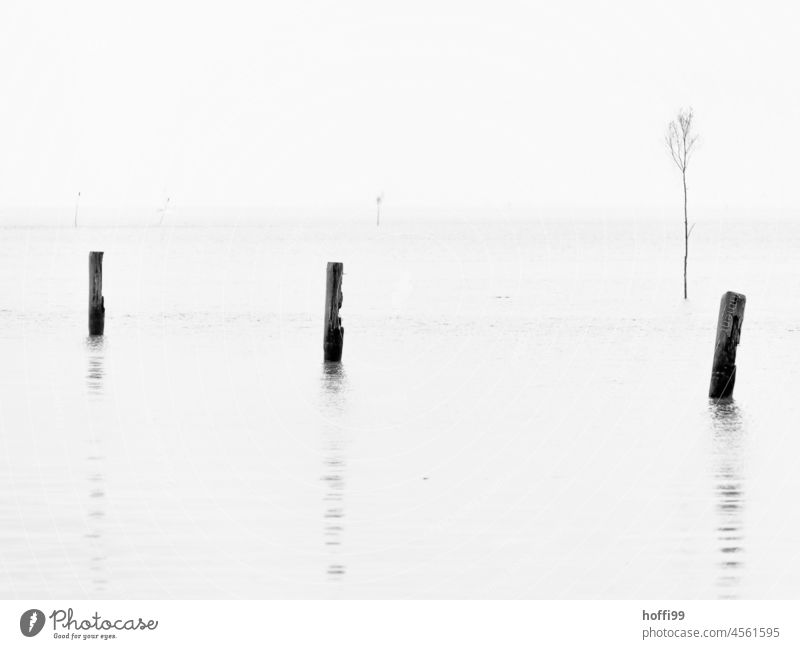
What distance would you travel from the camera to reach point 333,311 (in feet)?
78.9

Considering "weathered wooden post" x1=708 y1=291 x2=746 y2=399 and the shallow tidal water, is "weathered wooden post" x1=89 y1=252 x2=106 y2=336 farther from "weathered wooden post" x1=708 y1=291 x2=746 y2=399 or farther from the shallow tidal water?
"weathered wooden post" x1=708 y1=291 x2=746 y2=399

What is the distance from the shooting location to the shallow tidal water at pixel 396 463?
10.0 meters

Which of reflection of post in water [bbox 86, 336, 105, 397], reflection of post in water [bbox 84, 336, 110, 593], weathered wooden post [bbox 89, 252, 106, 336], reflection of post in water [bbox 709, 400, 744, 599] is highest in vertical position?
weathered wooden post [bbox 89, 252, 106, 336]

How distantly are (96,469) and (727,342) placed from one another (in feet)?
29.0

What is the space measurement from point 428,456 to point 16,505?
471cm

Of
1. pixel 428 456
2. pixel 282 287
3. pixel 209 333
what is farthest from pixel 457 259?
pixel 428 456

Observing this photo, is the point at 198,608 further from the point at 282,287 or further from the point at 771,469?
the point at 282,287

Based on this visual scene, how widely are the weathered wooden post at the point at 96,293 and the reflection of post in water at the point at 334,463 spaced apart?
557 cm

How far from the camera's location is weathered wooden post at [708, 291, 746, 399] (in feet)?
61.7
